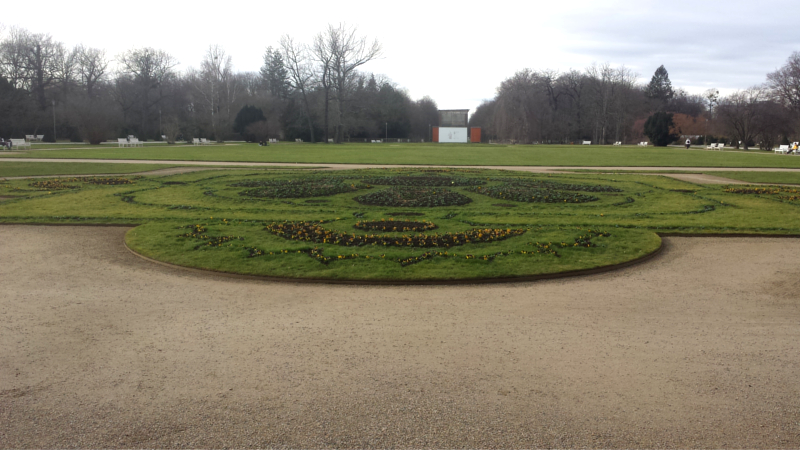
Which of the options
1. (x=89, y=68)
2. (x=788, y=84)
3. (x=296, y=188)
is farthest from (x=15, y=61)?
(x=788, y=84)

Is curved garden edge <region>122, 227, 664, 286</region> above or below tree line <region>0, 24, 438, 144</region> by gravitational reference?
below

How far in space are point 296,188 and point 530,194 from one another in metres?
7.33

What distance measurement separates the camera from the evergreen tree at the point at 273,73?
9944 centimetres

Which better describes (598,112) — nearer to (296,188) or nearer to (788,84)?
(788,84)

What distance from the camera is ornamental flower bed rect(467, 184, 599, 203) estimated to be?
612 inches

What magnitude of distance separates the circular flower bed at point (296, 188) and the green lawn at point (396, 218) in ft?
0.21

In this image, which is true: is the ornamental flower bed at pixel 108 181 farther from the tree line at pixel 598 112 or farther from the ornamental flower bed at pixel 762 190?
the tree line at pixel 598 112

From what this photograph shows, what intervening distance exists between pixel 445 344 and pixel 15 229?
34.9ft

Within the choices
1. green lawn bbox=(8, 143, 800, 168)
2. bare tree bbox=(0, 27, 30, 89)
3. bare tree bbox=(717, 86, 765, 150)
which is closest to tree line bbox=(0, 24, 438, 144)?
bare tree bbox=(0, 27, 30, 89)

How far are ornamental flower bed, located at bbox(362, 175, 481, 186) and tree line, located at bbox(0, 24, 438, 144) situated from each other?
1969 inches

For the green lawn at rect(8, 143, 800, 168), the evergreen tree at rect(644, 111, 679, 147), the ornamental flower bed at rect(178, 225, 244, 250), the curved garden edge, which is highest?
the evergreen tree at rect(644, 111, 679, 147)

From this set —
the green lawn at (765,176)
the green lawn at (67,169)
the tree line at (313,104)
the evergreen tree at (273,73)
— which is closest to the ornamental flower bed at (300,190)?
the green lawn at (67,169)

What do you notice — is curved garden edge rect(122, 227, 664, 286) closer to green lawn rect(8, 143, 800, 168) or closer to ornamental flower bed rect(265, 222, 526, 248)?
ornamental flower bed rect(265, 222, 526, 248)

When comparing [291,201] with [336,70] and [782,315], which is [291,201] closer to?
[782,315]
